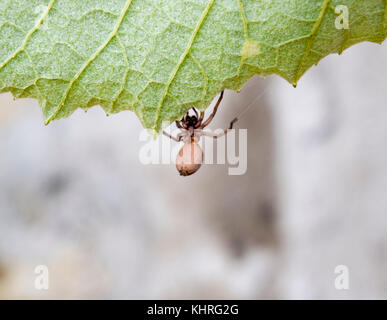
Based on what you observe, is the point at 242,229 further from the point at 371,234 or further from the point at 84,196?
the point at 84,196

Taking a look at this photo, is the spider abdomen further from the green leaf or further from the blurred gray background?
the blurred gray background

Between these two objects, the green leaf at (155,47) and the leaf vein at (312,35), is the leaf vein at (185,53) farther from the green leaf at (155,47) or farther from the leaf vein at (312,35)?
the leaf vein at (312,35)

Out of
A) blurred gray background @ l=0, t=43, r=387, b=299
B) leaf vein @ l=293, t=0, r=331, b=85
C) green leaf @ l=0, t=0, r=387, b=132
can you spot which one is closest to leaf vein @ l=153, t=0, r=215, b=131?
green leaf @ l=0, t=0, r=387, b=132

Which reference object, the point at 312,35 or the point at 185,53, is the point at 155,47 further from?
the point at 312,35

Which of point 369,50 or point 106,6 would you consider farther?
point 369,50

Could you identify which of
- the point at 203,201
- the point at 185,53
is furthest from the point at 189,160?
the point at 203,201

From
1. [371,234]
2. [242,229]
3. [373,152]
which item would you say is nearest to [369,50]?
[373,152]
